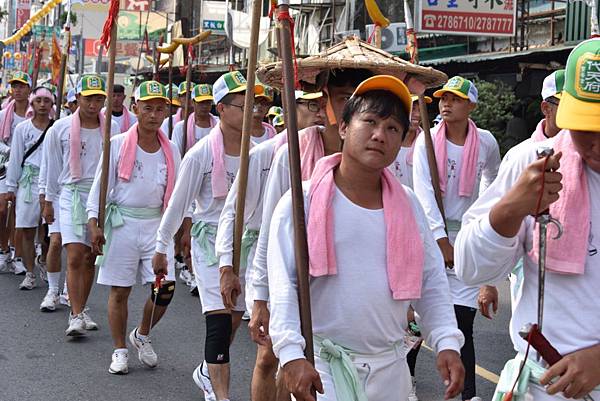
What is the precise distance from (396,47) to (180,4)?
2341 centimetres

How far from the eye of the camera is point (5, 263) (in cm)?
1203

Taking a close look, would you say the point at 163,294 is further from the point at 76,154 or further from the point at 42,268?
the point at 42,268

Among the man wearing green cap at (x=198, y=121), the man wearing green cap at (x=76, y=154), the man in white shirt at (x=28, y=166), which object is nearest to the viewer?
the man wearing green cap at (x=76, y=154)

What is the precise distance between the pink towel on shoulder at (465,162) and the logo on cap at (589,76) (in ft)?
12.3

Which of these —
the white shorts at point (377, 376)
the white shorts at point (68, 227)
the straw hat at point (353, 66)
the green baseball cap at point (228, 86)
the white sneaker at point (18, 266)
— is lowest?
the white sneaker at point (18, 266)

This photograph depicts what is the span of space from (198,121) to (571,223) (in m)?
9.04

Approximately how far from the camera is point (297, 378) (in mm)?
3305

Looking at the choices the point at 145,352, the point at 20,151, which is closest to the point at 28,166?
the point at 20,151

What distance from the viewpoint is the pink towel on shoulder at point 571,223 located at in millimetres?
3027

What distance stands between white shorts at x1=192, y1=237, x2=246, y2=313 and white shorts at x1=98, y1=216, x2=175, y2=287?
0.91 meters

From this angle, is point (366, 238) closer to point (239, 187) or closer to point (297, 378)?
point (297, 378)

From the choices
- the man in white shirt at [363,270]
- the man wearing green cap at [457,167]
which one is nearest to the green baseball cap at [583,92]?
the man in white shirt at [363,270]

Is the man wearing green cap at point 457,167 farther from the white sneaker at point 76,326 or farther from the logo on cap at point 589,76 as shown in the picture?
the logo on cap at point 589,76

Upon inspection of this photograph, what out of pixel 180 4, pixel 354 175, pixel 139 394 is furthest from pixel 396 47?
pixel 180 4
